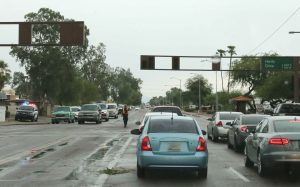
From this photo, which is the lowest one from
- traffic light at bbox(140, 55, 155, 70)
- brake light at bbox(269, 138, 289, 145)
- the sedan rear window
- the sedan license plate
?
the sedan license plate

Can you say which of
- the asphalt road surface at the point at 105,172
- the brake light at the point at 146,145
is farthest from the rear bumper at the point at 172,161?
the asphalt road surface at the point at 105,172

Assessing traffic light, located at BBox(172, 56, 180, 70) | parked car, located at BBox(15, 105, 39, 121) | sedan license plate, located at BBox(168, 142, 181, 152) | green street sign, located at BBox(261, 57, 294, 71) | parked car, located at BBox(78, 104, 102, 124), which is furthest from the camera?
parked car, located at BBox(15, 105, 39, 121)

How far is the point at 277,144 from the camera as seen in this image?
12.9m

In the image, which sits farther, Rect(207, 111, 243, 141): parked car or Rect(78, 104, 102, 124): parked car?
Rect(78, 104, 102, 124): parked car

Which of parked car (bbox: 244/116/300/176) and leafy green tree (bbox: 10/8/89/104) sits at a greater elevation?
leafy green tree (bbox: 10/8/89/104)

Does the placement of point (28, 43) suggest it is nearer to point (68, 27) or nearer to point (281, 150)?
point (68, 27)

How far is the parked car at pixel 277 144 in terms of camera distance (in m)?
12.8

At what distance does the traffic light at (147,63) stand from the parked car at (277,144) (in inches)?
1437

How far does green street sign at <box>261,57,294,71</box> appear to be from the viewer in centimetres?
5516

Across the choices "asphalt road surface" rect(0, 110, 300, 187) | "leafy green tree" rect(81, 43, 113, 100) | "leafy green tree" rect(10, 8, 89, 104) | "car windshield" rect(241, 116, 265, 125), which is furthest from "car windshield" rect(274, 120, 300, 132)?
"leafy green tree" rect(81, 43, 113, 100)

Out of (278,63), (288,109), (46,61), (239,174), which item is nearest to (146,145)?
(239,174)

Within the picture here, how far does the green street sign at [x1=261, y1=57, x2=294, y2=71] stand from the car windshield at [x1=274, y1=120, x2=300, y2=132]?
1656 inches

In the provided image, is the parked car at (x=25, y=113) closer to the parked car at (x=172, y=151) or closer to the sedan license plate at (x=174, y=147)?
the parked car at (x=172, y=151)

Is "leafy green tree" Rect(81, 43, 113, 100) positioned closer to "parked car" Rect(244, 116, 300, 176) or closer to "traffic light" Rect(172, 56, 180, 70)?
"traffic light" Rect(172, 56, 180, 70)
